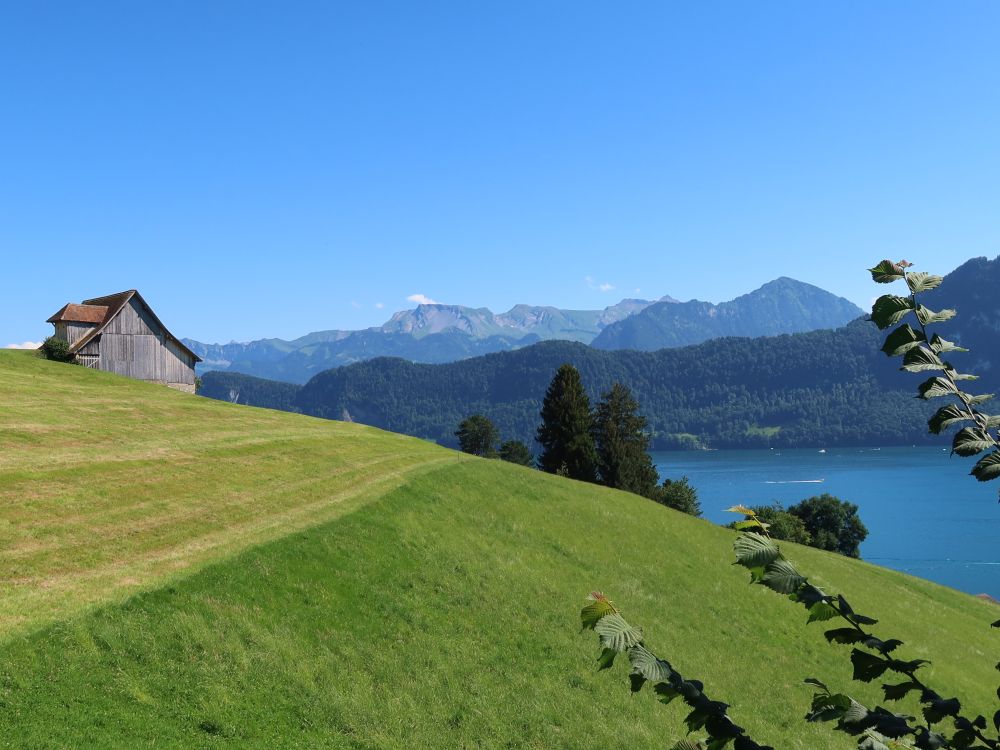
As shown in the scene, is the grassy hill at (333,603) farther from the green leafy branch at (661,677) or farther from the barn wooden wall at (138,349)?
the barn wooden wall at (138,349)

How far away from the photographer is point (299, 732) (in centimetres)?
1650

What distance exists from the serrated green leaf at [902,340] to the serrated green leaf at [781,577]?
1.44m

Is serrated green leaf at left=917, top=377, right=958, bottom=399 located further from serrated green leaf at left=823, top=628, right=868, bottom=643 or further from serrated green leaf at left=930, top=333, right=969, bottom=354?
serrated green leaf at left=823, top=628, right=868, bottom=643

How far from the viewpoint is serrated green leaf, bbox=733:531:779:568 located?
4.08m

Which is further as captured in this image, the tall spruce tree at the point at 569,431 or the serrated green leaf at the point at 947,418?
the tall spruce tree at the point at 569,431

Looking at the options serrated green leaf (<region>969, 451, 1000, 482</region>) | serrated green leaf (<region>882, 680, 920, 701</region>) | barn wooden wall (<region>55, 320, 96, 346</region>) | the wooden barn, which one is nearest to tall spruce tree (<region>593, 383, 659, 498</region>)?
the wooden barn

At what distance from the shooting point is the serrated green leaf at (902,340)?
4.44 meters

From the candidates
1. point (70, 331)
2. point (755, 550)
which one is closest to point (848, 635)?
point (755, 550)

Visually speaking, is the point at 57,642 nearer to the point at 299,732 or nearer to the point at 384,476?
the point at 299,732

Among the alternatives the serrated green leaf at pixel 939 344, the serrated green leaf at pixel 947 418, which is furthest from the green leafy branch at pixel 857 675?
the serrated green leaf at pixel 939 344

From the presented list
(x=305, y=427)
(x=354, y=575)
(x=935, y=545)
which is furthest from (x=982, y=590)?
(x=354, y=575)

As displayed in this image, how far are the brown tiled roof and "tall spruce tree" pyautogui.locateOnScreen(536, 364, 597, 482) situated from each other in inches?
1799

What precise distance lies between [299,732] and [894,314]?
1617 cm

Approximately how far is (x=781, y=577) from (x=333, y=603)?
20359 mm
